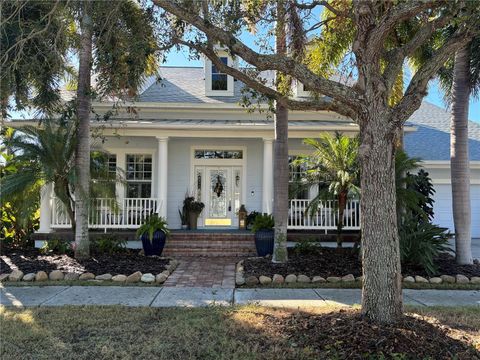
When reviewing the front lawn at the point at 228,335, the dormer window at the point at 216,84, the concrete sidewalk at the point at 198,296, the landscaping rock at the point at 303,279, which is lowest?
the concrete sidewalk at the point at 198,296

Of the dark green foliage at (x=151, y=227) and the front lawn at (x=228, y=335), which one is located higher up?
the dark green foliage at (x=151, y=227)

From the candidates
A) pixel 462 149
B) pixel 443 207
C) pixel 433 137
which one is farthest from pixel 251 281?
pixel 433 137

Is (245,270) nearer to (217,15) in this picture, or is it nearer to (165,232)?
(165,232)

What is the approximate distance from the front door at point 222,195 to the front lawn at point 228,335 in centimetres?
→ 807

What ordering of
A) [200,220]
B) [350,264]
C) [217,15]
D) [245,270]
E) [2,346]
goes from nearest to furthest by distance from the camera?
[2,346], [217,15], [245,270], [350,264], [200,220]

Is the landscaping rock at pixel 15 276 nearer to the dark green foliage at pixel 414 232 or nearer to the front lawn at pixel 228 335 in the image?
the front lawn at pixel 228 335

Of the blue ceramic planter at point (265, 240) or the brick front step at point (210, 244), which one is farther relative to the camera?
the brick front step at point (210, 244)

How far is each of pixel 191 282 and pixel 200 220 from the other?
582cm

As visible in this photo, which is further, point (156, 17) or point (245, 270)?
point (245, 270)

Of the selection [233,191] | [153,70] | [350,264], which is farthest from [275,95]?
[233,191]

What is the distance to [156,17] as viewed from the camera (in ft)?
24.5

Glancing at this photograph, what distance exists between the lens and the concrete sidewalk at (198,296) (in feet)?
20.7

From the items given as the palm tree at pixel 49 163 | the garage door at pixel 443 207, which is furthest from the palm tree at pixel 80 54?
the garage door at pixel 443 207

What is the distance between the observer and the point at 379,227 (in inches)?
182
